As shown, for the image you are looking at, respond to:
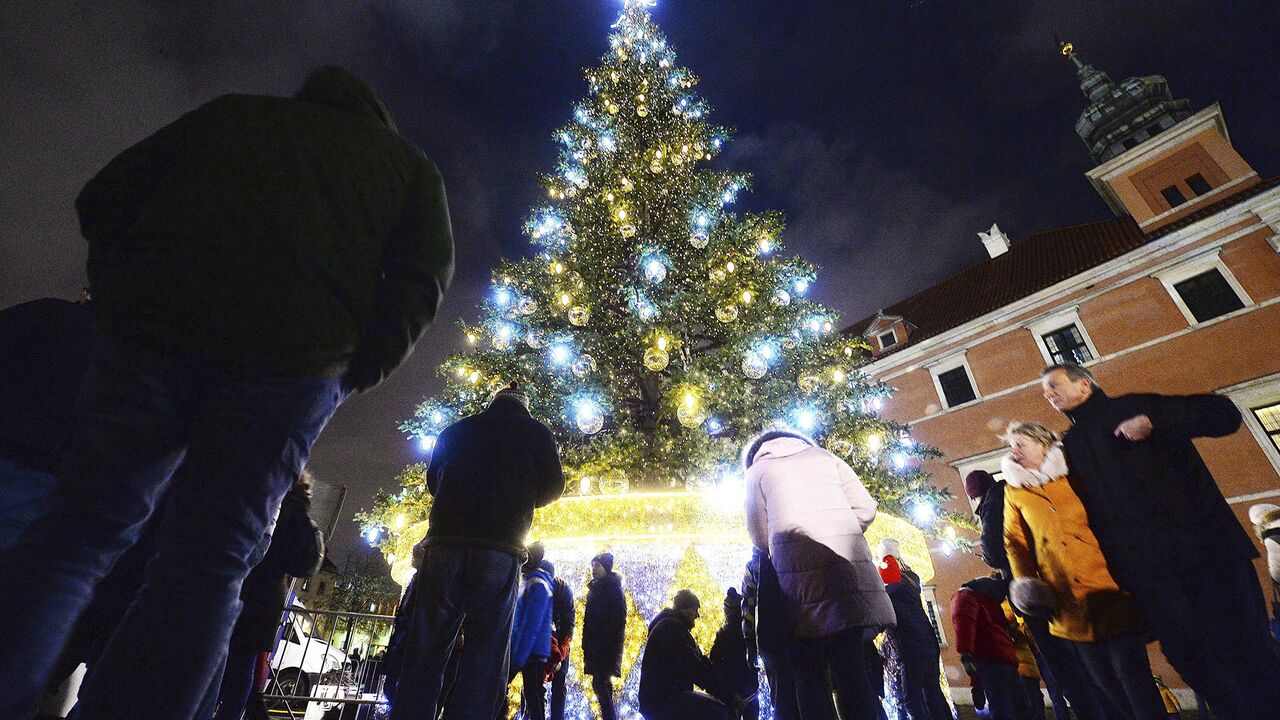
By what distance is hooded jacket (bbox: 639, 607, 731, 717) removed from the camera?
3.14m

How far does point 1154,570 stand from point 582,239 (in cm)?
811

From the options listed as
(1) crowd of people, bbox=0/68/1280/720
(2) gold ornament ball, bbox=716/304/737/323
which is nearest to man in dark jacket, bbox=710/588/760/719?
(1) crowd of people, bbox=0/68/1280/720

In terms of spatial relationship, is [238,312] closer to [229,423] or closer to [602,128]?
[229,423]

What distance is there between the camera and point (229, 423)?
1125mm

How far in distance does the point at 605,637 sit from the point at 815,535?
2489 millimetres

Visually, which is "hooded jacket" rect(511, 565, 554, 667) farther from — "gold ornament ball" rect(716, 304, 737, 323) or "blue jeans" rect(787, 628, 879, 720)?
"gold ornament ball" rect(716, 304, 737, 323)

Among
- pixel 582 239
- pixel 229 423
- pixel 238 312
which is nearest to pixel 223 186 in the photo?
pixel 238 312

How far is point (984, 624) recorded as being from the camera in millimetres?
3893

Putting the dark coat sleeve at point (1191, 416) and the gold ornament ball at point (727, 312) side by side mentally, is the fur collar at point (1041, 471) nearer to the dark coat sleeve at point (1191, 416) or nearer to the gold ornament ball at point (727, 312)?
the dark coat sleeve at point (1191, 416)

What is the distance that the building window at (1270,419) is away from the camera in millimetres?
12000

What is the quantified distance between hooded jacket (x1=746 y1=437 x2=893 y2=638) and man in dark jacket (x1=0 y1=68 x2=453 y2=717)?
2.05 m

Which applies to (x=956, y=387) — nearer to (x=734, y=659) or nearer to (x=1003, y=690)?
(x=1003, y=690)

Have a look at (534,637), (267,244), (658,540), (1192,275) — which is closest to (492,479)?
(267,244)

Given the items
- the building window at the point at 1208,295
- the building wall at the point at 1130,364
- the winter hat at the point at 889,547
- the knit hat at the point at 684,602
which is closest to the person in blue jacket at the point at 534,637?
the knit hat at the point at 684,602
